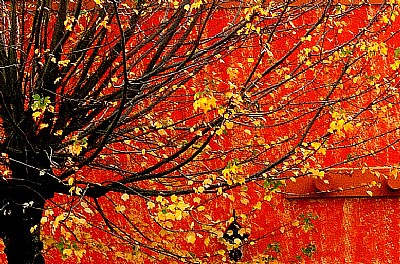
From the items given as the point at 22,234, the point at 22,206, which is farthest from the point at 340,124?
the point at 22,234

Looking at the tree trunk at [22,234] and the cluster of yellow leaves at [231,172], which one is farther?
the tree trunk at [22,234]

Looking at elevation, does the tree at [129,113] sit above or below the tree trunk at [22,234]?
above

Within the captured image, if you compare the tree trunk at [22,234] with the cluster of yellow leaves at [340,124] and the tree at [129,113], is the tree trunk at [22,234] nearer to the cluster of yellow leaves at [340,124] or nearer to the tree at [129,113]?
the tree at [129,113]

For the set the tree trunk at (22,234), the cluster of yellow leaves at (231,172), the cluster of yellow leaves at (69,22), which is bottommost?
the tree trunk at (22,234)

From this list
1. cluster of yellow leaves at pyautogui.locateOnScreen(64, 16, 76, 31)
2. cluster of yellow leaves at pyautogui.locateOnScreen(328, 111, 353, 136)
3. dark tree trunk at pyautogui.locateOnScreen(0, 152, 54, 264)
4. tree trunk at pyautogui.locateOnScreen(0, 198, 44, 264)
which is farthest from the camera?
tree trunk at pyautogui.locateOnScreen(0, 198, 44, 264)

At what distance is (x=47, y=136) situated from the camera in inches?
198

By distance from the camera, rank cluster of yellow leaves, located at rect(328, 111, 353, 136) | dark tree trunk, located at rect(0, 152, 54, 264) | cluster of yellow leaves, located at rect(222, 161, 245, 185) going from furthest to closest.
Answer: dark tree trunk, located at rect(0, 152, 54, 264) < cluster of yellow leaves, located at rect(328, 111, 353, 136) < cluster of yellow leaves, located at rect(222, 161, 245, 185)

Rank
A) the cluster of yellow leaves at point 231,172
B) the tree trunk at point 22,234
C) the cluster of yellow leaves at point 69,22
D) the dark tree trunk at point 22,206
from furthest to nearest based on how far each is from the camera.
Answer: the tree trunk at point 22,234 < the dark tree trunk at point 22,206 < the cluster of yellow leaves at point 69,22 < the cluster of yellow leaves at point 231,172

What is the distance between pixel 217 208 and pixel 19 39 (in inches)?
106

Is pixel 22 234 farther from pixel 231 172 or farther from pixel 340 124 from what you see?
pixel 340 124

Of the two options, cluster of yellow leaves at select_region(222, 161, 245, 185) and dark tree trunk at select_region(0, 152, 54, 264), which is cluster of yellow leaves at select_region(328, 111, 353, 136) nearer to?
cluster of yellow leaves at select_region(222, 161, 245, 185)

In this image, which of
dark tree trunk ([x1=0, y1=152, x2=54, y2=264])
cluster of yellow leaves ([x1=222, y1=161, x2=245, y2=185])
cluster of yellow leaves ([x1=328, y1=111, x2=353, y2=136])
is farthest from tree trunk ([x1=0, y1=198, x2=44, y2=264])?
cluster of yellow leaves ([x1=328, y1=111, x2=353, y2=136])

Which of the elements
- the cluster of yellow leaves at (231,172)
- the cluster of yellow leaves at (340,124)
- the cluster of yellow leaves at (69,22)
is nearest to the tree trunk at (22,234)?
the cluster of yellow leaves at (69,22)

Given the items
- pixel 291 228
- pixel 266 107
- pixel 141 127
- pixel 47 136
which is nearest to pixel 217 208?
pixel 291 228
